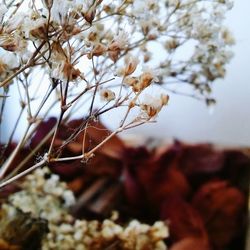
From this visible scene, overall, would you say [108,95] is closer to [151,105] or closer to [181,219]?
[151,105]

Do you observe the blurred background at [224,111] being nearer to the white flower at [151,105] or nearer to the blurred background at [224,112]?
the blurred background at [224,112]

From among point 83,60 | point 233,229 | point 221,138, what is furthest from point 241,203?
point 83,60

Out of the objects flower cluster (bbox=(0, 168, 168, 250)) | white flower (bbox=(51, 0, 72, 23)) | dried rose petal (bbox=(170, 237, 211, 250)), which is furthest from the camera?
dried rose petal (bbox=(170, 237, 211, 250))

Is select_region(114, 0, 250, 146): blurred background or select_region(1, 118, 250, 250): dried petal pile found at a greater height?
select_region(114, 0, 250, 146): blurred background

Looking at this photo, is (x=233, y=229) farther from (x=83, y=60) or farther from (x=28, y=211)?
(x=83, y=60)

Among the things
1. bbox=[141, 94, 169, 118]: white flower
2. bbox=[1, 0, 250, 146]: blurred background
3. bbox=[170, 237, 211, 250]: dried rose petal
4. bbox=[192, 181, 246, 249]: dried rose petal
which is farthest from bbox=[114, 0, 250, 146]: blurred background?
bbox=[141, 94, 169, 118]: white flower

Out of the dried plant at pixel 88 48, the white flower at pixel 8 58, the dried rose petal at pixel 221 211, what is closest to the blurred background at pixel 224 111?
the dried rose petal at pixel 221 211

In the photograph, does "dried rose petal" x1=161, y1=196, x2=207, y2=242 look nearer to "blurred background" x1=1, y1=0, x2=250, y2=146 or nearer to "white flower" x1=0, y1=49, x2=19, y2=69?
"blurred background" x1=1, y1=0, x2=250, y2=146
